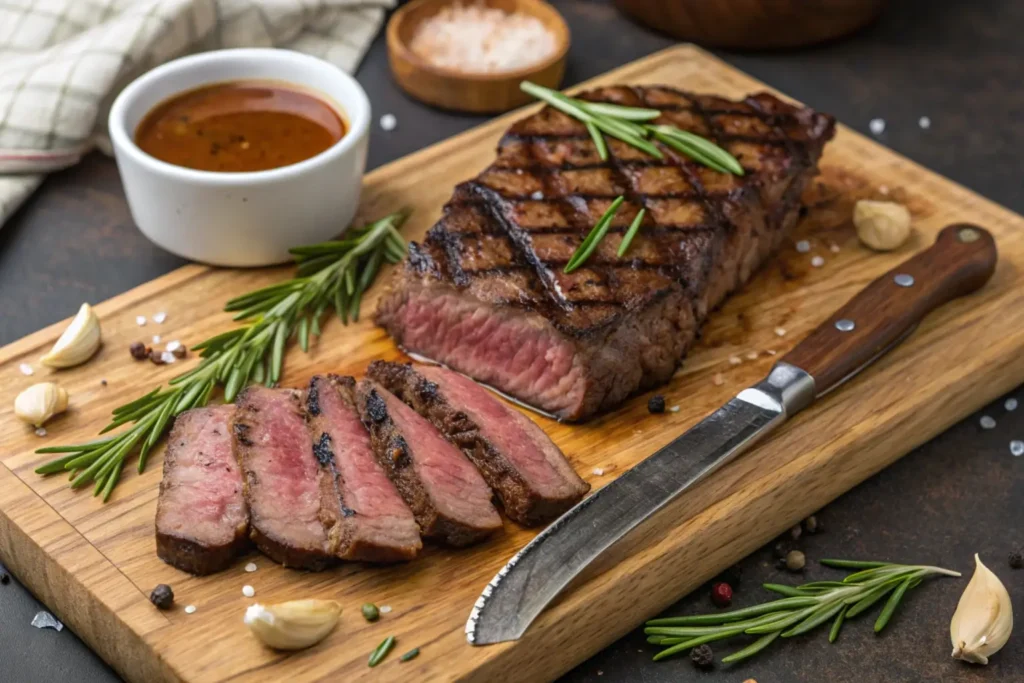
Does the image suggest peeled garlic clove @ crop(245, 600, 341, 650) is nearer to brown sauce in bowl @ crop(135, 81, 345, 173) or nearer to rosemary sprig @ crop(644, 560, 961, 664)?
rosemary sprig @ crop(644, 560, 961, 664)

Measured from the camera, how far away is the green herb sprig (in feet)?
15.6

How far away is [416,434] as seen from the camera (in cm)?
385

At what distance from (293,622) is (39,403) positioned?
1332 mm

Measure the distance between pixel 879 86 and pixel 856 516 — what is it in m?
3.20

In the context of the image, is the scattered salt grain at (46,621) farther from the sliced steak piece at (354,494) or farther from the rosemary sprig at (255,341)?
the sliced steak piece at (354,494)

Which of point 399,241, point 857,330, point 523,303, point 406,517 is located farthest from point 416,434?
point 857,330

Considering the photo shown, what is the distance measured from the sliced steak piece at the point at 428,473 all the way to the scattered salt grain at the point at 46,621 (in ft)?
3.63

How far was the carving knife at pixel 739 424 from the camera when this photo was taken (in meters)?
3.51

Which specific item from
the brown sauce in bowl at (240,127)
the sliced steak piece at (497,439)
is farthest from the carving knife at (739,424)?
the brown sauce in bowl at (240,127)

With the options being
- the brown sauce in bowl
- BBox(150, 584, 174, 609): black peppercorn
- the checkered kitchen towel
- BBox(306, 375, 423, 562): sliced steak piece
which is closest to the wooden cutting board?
BBox(150, 584, 174, 609): black peppercorn

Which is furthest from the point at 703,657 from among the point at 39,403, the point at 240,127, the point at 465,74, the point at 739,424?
the point at 465,74

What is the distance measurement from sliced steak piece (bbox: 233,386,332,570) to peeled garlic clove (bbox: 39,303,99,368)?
74cm

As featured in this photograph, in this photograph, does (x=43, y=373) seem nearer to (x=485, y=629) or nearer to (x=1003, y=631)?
(x=485, y=629)

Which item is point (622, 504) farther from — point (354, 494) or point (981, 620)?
point (981, 620)
